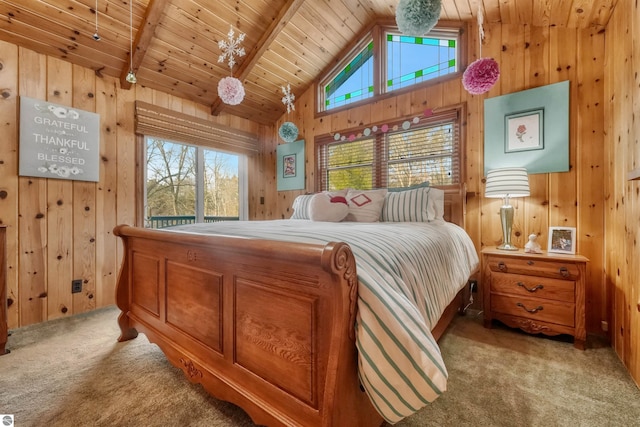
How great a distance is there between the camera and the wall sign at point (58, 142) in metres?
2.21

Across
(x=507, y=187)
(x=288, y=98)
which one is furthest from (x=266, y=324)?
(x=288, y=98)

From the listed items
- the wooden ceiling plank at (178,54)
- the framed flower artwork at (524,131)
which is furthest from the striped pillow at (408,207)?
the wooden ceiling plank at (178,54)

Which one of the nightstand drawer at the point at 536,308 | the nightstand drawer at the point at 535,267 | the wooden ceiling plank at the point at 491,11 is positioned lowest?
the nightstand drawer at the point at 536,308

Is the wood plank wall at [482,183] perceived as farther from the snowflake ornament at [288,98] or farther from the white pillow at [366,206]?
the snowflake ornament at [288,98]

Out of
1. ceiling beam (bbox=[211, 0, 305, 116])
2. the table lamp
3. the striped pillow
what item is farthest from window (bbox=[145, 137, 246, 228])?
the table lamp

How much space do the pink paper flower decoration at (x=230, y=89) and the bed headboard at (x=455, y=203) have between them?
2.20m

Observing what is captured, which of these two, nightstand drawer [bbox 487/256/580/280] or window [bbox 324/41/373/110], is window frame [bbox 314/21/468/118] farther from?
nightstand drawer [bbox 487/256/580/280]

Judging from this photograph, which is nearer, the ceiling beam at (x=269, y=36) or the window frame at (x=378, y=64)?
the ceiling beam at (x=269, y=36)

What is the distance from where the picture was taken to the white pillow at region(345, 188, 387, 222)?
247cm

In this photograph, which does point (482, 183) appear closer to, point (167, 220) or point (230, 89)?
point (230, 89)

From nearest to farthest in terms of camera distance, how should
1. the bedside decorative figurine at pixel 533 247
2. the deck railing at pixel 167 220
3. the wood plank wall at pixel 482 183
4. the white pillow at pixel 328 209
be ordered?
the wood plank wall at pixel 482 183, the bedside decorative figurine at pixel 533 247, the white pillow at pixel 328 209, the deck railing at pixel 167 220

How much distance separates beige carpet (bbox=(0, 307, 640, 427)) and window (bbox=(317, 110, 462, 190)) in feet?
5.29

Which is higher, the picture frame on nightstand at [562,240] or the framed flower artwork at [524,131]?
the framed flower artwork at [524,131]

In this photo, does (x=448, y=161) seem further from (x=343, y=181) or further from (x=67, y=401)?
(x=67, y=401)
